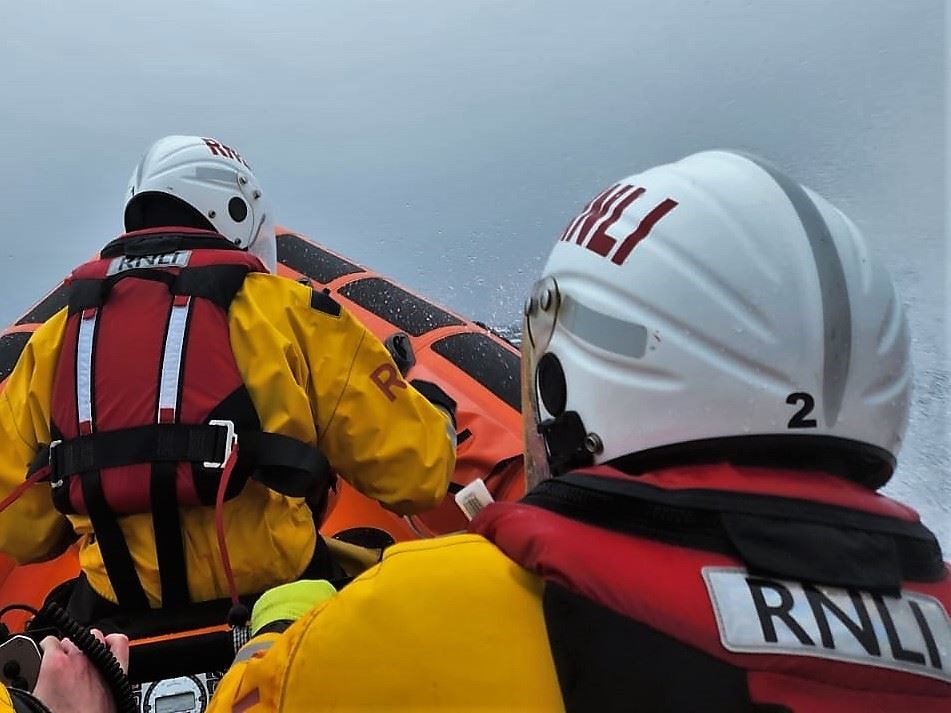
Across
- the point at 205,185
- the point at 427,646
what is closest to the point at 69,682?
the point at 427,646

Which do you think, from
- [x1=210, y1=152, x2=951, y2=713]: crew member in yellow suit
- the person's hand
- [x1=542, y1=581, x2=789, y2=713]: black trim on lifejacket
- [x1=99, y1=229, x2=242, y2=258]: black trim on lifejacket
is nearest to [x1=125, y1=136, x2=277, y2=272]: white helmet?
[x1=99, y1=229, x2=242, y2=258]: black trim on lifejacket

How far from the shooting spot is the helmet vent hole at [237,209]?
1754 millimetres

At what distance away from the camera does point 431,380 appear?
220 centimetres

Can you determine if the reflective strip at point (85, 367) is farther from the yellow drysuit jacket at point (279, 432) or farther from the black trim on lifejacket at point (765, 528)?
the black trim on lifejacket at point (765, 528)

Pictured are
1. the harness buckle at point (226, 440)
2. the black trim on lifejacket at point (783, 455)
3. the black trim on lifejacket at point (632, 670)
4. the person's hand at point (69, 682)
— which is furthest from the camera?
the harness buckle at point (226, 440)

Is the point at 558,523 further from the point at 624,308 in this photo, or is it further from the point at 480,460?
the point at 480,460

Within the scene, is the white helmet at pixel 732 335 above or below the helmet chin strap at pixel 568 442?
above

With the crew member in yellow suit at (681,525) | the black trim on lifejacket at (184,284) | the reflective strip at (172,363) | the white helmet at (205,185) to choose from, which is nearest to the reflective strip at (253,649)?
the crew member in yellow suit at (681,525)

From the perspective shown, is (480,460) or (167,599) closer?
(167,599)

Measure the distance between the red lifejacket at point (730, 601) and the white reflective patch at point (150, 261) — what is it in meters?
0.93


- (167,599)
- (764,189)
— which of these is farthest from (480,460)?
(764,189)

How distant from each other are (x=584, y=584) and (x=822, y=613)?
16 centimetres

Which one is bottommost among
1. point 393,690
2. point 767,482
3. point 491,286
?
point 491,286

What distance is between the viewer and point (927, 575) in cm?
65
